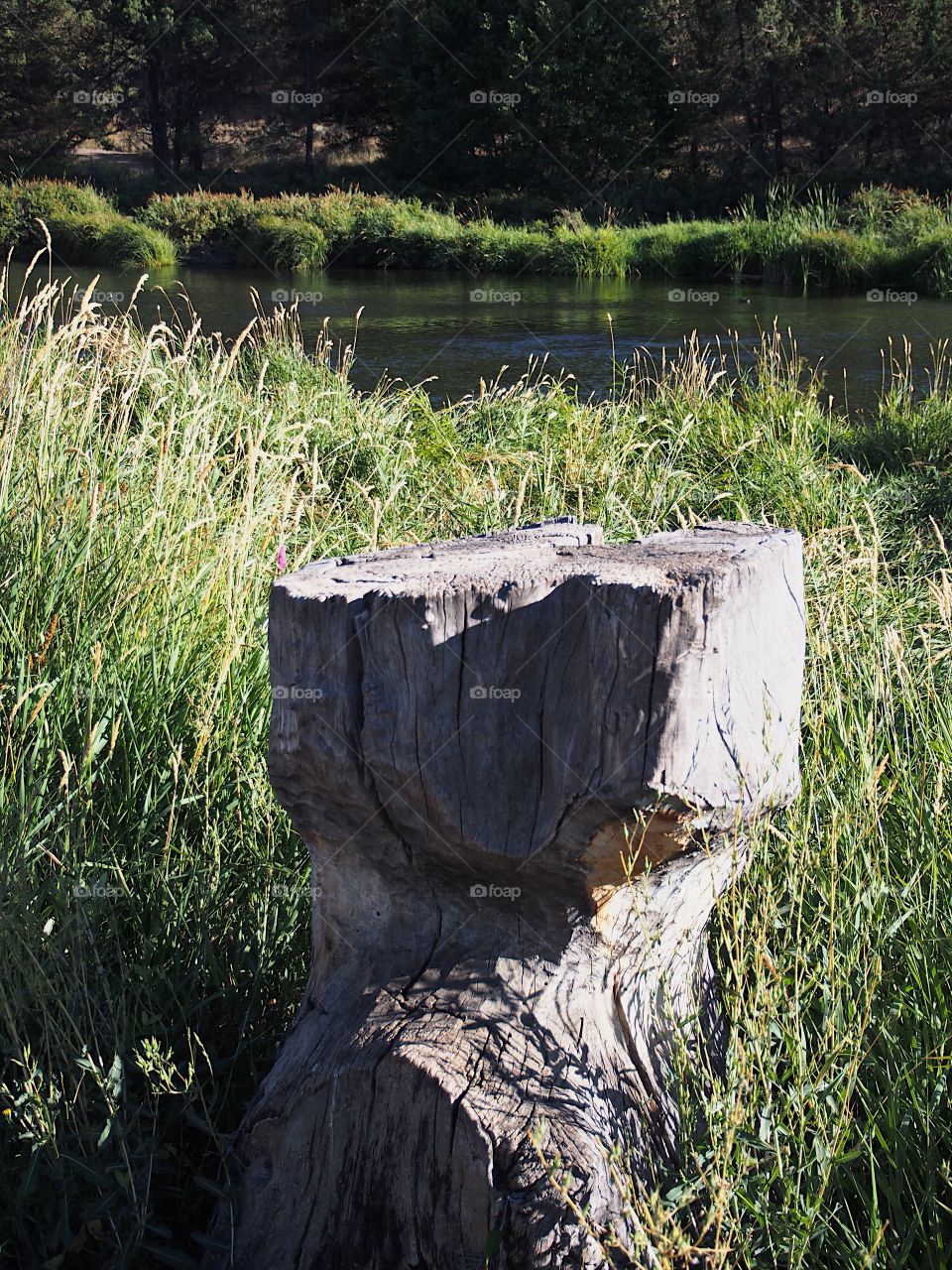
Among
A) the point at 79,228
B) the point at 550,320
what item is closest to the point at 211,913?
the point at 550,320

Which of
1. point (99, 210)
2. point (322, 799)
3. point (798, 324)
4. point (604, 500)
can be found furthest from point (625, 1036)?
point (99, 210)

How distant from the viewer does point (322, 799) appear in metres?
1.76

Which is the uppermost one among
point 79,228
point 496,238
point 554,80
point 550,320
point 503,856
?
point 554,80

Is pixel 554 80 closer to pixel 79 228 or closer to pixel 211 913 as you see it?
pixel 79 228

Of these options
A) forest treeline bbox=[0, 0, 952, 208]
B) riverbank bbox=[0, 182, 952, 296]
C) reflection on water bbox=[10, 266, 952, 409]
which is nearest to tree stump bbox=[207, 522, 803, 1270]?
reflection on water bbox=[10, 266, 952, 409]

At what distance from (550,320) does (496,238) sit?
8504 mm

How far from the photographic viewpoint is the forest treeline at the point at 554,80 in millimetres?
27875

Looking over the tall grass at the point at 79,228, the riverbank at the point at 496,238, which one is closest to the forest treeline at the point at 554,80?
the tall grass at the point at 79,228

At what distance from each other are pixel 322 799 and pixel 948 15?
30.7m

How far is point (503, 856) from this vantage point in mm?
1651

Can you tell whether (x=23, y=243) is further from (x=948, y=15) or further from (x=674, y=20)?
(x=948, y=15)

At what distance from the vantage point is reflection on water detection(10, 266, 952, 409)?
1163 centimetres

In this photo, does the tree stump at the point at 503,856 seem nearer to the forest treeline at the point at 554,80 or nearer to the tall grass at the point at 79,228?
the tall grass at the point at 79,228

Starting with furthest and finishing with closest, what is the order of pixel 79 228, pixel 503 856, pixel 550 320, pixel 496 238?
pixel 79 228 < pixel 496 238 < pixel 550 320 < pixel 503 856
